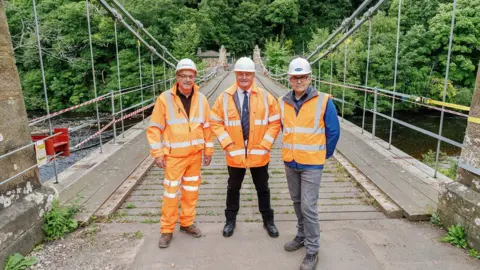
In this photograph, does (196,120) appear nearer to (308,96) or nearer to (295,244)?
(308,96)

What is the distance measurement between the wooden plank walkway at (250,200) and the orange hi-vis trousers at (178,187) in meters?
0.44

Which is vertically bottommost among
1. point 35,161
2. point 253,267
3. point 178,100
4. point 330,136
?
point 253,267

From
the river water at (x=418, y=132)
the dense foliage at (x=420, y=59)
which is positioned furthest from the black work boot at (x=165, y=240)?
the dense foliage at (x=420, y=59)

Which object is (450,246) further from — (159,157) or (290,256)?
(159,157)

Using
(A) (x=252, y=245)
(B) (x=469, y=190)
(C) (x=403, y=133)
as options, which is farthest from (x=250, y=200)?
(C) (x=403, y=133)

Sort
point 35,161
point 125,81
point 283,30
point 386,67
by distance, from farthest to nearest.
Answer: point 283,30 → point 125,81 → point 386,67 → point 35,161

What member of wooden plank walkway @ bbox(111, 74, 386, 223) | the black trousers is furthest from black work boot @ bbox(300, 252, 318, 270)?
wooden plank walkway @ bbox(111, 74, 386, 223)

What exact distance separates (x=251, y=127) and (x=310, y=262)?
106cm

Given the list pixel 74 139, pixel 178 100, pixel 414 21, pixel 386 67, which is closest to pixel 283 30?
pixel 414 21

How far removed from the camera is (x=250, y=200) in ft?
13.0

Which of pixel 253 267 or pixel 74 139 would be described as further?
→ pixel 74 139

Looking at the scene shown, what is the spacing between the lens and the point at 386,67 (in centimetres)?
2352

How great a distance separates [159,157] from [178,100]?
0.47 metres

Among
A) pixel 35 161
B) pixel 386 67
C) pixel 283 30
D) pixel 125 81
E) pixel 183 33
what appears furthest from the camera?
pixel 283 30
